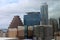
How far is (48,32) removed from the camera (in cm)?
129

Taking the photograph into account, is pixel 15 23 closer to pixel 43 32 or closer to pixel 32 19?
pixel 32 19

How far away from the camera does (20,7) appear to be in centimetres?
135

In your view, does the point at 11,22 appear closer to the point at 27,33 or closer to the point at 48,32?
the point at 27,33

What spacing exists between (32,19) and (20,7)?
158 mm

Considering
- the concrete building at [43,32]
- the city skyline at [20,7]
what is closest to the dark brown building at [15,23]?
the city skyline at [20,7]

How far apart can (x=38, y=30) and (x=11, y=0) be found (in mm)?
362

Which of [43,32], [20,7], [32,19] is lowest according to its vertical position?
[43,32]

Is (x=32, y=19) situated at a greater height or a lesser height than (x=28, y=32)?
greater

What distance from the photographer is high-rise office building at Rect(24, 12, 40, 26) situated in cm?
130

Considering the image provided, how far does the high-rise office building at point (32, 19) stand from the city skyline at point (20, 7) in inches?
1.6

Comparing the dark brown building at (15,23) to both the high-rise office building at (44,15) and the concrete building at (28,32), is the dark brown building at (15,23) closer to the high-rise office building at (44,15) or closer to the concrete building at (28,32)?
the concrete building at (28,32)

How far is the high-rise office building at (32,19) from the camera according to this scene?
1300 mm

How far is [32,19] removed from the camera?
131 centimetres

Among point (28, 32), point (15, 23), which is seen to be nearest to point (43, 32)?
point (28, 32)
